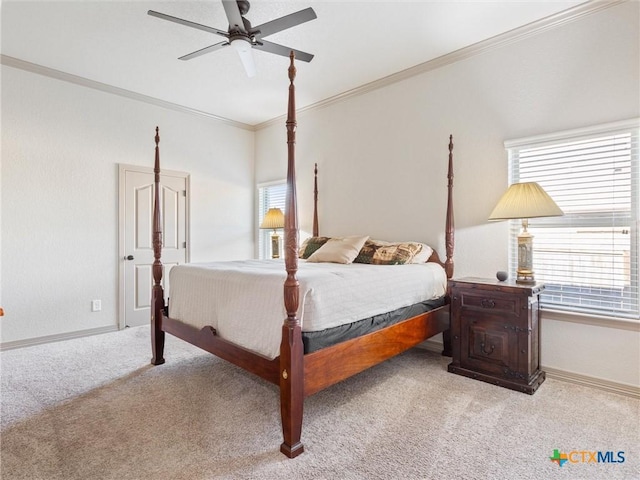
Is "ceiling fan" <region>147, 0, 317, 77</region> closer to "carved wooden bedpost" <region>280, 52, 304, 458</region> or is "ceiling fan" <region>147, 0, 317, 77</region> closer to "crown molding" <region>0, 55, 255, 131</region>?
"carved wooden bedpost" <region>280, 52, 304, 458</region>

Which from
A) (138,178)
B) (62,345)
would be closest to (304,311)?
(62,345)

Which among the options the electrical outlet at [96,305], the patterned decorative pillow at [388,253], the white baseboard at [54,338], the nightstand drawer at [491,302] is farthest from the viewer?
the electrical outlet at [96,305]

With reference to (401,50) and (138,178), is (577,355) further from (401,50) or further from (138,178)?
(138,178)

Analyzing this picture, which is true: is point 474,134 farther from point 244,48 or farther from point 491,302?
point 244,48

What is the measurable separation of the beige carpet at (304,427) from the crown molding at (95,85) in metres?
2.92

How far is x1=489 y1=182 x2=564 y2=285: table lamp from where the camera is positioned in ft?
8.21

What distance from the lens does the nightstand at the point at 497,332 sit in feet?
8.12

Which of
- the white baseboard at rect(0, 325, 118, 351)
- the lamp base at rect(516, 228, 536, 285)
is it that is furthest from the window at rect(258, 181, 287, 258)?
the lamp base at rect(516, 228, 536, 285)

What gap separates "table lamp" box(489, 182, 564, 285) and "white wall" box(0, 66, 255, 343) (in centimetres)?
404

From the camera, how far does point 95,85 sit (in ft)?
13.0

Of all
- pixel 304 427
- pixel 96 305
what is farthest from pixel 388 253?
pixel 96 305

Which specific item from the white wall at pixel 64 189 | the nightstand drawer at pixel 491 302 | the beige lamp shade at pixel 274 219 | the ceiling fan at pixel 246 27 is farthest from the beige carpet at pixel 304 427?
the ceiling fan at pixel 246 27

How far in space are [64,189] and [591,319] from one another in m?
5.06

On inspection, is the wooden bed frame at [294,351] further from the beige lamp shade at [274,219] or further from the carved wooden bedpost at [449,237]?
the beige lamp shade at [274,219]
